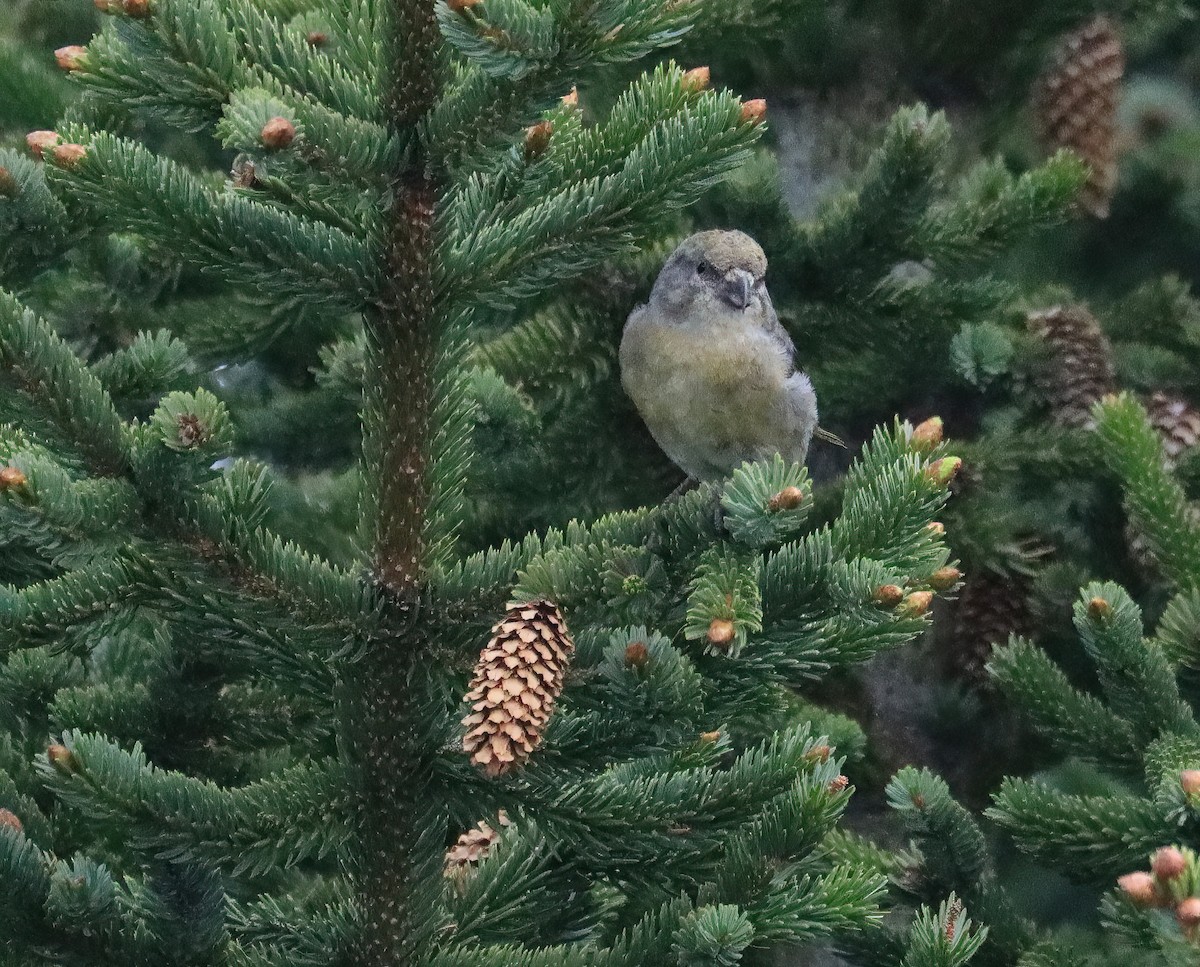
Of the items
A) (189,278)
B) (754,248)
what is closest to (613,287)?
(754,248)

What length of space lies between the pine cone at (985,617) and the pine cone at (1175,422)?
51 centimetres

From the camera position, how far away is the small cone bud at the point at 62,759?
1.50 m

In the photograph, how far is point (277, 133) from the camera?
136 centimetres

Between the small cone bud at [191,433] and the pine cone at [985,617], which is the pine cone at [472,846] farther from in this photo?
the pine cone at [985,617]

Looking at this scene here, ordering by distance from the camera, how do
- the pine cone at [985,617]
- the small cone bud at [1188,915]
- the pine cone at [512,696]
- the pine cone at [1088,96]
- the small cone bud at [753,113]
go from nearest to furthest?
1. the small cone bud at [1188,915]
2. the pine cone at [512,696]
3. the small cone bud at [753,113]
4. the pine cone at [985,617]
5. the pine cone at [1088,96]

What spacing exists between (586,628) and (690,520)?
18 cm

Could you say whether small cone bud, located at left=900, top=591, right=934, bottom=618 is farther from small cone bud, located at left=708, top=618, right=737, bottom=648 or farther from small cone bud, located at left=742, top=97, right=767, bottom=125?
small cone bud, located at left=742, top=97, right=767, bottom=125

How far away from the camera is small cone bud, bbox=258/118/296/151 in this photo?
1.36 m

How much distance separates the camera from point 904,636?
168 centimetres

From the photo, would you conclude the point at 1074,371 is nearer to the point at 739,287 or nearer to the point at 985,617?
the point at 985,617

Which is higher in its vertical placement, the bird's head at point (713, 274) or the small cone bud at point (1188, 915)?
the small cone bud at point (1188, 915)

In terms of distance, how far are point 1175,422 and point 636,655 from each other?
2411 millimetres

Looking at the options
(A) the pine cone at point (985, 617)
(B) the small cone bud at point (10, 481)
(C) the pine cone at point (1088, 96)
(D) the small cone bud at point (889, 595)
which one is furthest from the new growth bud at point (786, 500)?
(C) the pine cone at point (1088, 96)

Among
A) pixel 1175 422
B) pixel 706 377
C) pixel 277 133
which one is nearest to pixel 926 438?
pixel 277 133
